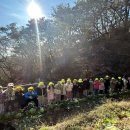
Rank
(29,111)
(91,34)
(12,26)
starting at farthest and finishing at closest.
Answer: (12,26) < (91,34) < (29,111)

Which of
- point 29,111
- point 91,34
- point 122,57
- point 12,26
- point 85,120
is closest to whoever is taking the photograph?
point 85,120

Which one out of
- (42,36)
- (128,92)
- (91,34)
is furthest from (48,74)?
(128,92)

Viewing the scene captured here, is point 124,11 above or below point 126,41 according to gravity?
above

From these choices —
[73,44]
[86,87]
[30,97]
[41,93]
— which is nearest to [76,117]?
[30,97]

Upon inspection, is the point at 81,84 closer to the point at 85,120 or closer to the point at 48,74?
the point at 85,120

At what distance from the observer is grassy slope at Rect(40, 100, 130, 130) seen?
12.1 m

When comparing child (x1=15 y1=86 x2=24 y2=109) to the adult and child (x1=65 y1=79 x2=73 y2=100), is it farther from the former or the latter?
the adult

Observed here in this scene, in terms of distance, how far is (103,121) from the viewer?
13172 mm

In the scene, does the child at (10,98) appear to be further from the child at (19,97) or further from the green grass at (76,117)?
the green grass at (76,117)

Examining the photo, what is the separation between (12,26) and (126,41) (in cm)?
1697

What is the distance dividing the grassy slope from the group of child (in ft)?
14.3

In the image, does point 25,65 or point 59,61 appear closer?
point 59,61

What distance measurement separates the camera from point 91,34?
42625 mm

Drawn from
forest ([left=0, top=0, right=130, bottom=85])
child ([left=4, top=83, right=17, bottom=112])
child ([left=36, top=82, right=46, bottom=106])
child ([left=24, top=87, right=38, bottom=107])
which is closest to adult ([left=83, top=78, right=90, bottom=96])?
child ([left=36, top=82, right=46, bottom=106])
